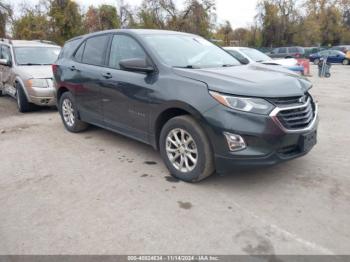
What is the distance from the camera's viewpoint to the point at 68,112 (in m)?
6.13

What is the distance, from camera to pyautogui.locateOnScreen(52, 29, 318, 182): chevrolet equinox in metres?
3.45

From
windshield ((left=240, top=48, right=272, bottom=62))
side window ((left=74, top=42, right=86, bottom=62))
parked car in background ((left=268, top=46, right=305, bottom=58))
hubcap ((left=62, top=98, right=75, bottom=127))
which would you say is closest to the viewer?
side window ((left=74, top=42, right=86, bottom=62))

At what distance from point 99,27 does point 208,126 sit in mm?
29144

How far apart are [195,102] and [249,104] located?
0.57m

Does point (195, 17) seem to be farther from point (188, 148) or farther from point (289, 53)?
point (188, 148)

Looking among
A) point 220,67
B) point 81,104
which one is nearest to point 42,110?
point 81,104

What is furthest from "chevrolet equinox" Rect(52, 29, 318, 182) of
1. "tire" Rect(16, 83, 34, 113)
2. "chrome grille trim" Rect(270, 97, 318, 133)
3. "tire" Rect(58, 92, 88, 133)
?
"tire" Rect(16, 83, 34, 113)

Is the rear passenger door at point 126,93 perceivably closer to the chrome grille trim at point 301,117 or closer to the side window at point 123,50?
the side window at point 123,50

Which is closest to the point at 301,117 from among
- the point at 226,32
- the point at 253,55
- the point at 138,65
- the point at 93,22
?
the point at 138,65

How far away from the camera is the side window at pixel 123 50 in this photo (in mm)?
4434

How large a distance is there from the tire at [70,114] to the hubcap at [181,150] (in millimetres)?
2433

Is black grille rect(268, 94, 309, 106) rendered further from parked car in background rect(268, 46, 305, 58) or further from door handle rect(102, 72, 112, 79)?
parked car in background rect(268, 46, 305, 58)

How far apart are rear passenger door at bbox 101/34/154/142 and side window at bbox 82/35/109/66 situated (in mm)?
220

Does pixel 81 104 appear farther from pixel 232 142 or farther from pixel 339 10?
pixel 339 10
